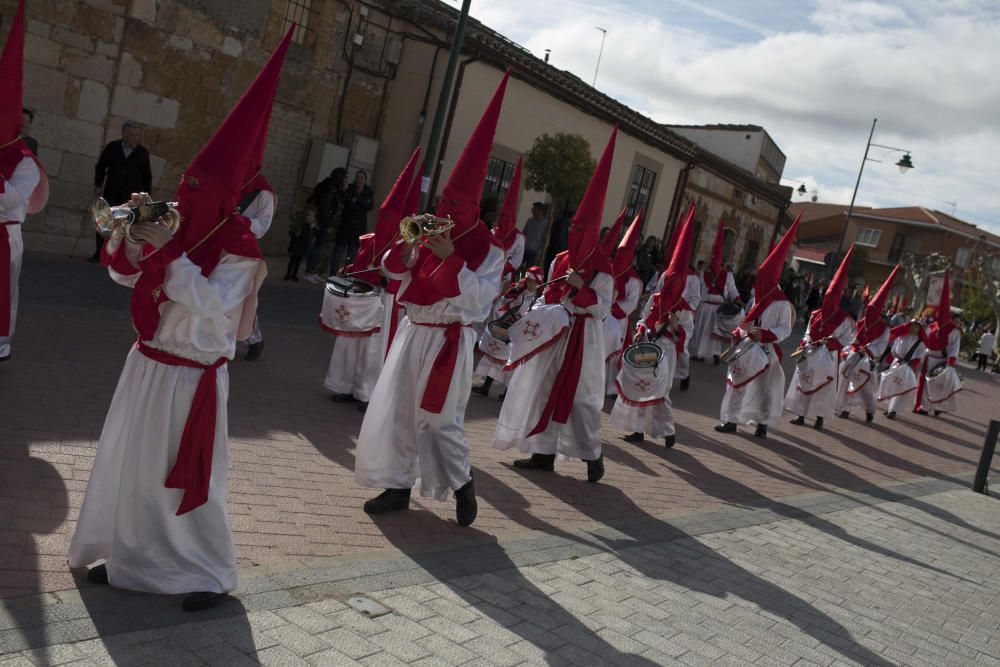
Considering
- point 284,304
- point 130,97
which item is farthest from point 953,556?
point 130,97

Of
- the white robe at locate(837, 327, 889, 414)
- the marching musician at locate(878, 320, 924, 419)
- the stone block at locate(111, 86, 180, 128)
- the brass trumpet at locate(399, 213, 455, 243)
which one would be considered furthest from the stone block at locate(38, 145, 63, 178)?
the marching musician at locate(878, 320, 924, 419)

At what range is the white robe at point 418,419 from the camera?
5809 mm

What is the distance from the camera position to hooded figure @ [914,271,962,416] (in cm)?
1789

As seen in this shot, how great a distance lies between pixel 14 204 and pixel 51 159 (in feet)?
Answer: 23.7

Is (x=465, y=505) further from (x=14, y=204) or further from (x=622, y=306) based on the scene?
(x=622, y=306)

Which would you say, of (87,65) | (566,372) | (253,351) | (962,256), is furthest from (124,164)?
(962,256)

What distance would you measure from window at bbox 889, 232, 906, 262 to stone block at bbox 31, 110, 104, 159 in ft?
213

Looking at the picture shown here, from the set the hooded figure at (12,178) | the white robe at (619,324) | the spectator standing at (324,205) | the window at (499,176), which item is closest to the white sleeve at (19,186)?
the hooded figure at (12,178)

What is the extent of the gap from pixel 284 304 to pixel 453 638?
31.3 ft

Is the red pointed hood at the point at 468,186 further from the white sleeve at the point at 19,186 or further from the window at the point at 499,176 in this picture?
the window at the point at 499,176

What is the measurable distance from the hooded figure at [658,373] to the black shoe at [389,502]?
3889 mm

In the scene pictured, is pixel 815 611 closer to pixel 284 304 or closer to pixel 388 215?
pixel 388 215

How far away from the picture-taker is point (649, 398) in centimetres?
953

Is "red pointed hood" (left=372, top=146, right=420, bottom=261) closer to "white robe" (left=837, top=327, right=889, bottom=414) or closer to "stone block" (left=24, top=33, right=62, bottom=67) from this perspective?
"stone block" (left=24, top=33, right=62, bottom=67)
